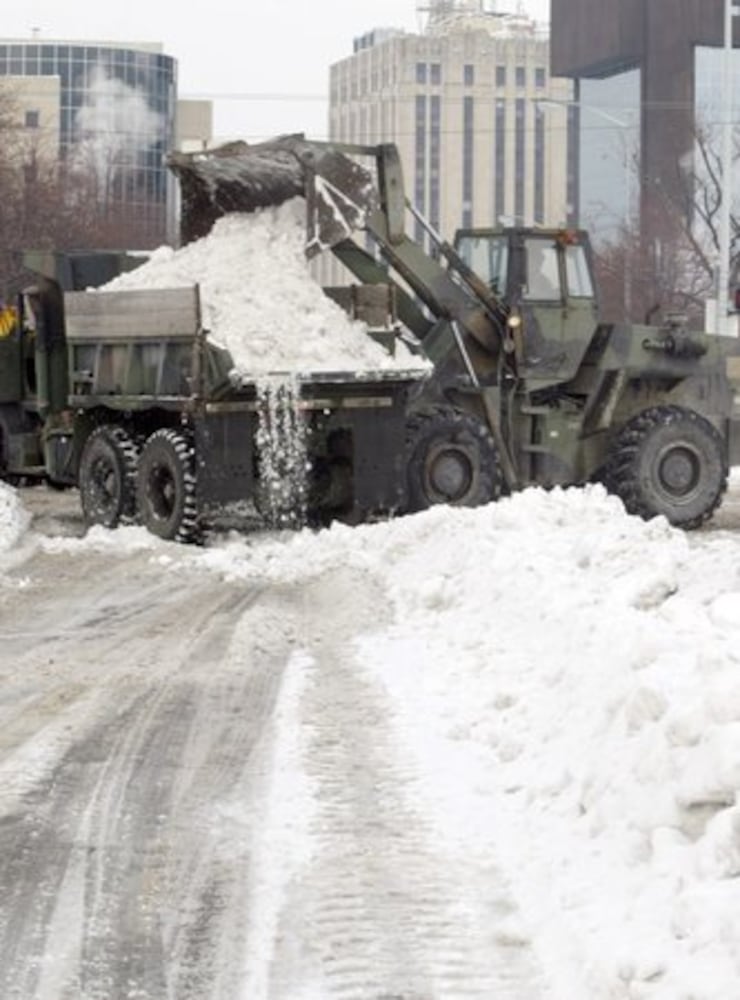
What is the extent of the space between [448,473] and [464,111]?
125 meters

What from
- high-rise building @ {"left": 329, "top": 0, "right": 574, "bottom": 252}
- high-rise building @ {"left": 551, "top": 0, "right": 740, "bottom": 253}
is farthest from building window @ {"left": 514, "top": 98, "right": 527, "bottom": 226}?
high-rise building @ {"left": 551, "top": 0, "right": 740, "bottom": 253}

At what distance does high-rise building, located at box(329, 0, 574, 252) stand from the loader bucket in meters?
96.5

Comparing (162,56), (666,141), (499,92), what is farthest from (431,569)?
(499,92)

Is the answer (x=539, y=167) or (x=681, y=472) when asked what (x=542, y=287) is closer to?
(x=681, y=472)

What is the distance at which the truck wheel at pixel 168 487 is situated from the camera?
631 inches

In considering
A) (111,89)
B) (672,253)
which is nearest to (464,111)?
(111,89)

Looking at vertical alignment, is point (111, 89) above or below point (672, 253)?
above

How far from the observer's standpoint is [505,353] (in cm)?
1825

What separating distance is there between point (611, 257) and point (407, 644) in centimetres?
4517

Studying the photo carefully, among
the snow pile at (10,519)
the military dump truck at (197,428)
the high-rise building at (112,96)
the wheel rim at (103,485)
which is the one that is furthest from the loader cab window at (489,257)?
the high-rise building at (112,96)

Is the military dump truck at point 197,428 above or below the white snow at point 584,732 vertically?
above

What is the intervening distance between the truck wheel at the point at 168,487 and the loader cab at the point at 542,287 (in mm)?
3851

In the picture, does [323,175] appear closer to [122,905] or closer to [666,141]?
[122,905]

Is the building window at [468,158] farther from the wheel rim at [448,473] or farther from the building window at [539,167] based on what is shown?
the wheel rim at [448,473]
